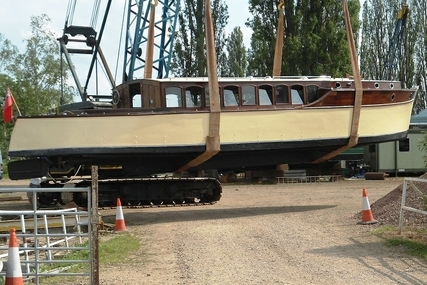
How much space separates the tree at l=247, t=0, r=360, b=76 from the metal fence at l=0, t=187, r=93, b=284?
25.6 meters

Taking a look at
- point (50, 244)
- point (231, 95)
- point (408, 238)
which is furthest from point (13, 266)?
point (231, 95)

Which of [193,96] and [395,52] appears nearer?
[193,96]

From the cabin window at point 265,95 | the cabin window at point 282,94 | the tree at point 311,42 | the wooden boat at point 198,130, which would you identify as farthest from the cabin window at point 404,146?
the cabin window at point 265,95

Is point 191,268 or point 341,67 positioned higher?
point 341,67

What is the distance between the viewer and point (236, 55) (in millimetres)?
58125

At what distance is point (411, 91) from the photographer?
690 inches

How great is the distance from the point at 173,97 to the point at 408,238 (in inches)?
264

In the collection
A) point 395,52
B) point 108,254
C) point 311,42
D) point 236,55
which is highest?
point 236,55

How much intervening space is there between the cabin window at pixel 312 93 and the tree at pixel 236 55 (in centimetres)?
3826

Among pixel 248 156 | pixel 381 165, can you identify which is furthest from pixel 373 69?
pixel 248 156

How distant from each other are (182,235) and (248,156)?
15.1 ft

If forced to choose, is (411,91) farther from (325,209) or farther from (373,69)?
(373,69)

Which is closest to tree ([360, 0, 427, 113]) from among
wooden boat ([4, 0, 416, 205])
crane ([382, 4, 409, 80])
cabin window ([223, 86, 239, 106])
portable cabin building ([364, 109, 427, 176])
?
crane ([382, 4, 409, 80])

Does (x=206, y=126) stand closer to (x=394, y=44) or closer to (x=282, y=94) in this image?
(x=282, y=94)
